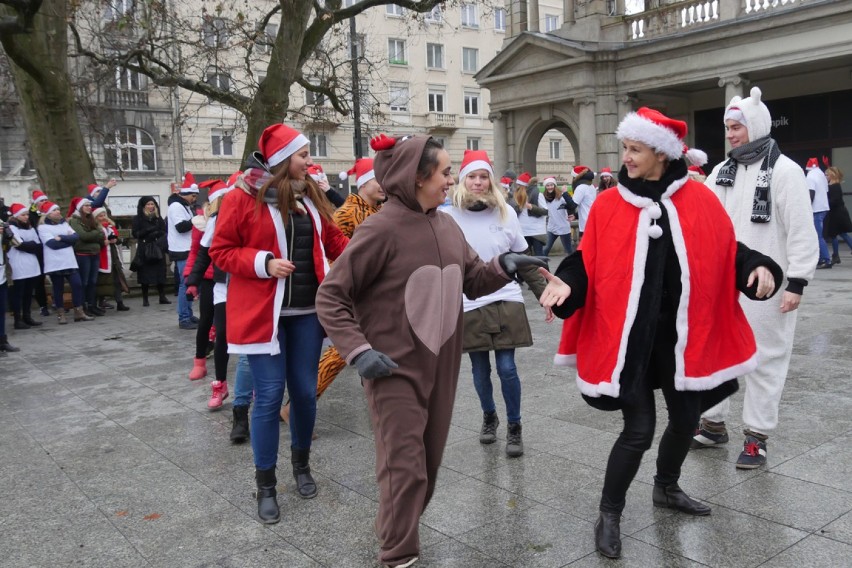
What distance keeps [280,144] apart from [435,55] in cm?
4721

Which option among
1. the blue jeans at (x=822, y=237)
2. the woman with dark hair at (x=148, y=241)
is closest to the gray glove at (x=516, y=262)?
the woman with dark hair at (x=148, y=241)

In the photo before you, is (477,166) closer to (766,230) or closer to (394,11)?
(766,230)

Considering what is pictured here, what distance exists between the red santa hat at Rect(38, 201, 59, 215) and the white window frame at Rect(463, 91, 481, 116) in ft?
134

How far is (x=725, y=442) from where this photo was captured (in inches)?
189

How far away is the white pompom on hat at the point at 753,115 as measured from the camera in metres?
4.45

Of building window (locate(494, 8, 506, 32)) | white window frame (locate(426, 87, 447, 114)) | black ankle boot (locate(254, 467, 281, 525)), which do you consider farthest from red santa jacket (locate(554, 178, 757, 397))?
building window (locate(494, 8, 506, 32))

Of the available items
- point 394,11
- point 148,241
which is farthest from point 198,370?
point 394,11

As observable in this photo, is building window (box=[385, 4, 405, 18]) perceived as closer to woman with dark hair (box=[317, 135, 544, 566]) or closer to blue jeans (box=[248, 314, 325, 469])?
blue jeans (box=[248, 314, 325, 469])

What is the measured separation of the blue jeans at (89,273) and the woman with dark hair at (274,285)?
9.10 m

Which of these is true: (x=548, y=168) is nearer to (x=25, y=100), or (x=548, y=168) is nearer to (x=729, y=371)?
(x=25, y=100)

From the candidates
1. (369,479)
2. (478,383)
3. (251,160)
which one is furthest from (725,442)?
(251,160)

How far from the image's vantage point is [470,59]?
5125cm

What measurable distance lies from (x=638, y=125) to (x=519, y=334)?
176cm

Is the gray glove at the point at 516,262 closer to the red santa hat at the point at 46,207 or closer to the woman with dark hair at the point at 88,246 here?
the red santa hat at the point at 46,207
